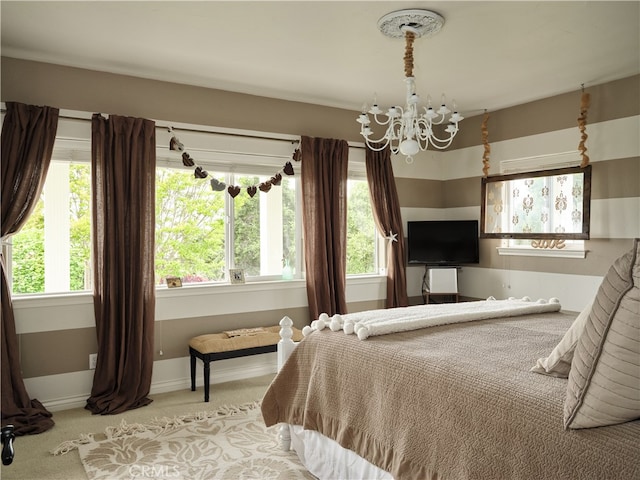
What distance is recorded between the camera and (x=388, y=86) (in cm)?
459

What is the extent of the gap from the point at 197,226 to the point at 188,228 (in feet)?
0.26

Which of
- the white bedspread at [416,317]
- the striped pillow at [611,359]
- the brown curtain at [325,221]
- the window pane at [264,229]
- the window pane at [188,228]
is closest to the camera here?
the striped pillow at [611,359]

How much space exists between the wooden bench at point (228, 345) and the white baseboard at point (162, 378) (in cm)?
16

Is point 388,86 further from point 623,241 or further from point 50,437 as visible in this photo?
point 50,437

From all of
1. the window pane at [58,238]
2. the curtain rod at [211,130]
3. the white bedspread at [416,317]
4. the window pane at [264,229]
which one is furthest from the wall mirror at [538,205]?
the window pane at [58,238]

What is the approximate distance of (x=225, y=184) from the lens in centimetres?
456

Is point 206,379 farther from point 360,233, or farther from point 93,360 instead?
point 360,233

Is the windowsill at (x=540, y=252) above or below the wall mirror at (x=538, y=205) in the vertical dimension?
below

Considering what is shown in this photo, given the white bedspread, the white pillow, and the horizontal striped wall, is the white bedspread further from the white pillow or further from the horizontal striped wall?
the horizontal striped wall

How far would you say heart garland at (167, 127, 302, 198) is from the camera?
425 cm

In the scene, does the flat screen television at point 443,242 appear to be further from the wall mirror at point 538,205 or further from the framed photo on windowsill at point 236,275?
the framed photo on windowsill at point 236,275

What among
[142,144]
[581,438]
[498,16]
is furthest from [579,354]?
[142,144]

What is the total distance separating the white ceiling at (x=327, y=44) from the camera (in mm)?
3025

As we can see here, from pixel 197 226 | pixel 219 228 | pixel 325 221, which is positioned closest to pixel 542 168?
pixel 325 221
